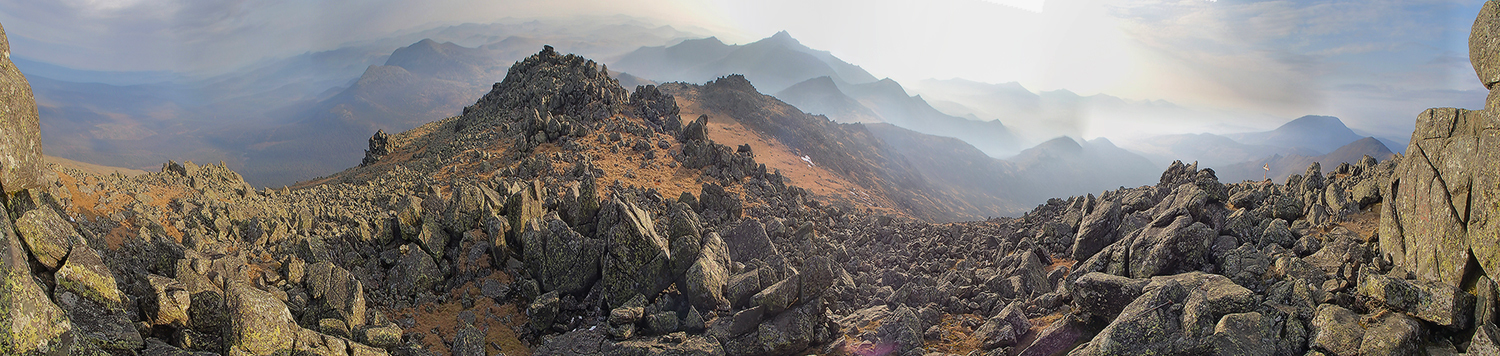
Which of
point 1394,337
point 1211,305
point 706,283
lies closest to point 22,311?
point 706,283

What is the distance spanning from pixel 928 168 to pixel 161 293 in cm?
14227

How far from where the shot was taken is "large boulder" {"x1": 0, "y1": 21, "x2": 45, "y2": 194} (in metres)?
7.41

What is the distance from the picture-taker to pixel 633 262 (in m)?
16.9

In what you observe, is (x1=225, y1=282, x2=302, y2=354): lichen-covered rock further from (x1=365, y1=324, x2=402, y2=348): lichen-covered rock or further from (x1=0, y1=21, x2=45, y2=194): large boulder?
(x1=0, y1=21, x2=45, y2=194): large boulder

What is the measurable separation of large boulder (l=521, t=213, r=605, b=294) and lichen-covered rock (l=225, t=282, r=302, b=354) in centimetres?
747

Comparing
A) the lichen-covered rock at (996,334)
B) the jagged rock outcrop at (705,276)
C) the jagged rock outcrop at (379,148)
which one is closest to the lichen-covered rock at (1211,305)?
the jagged rock outcrop at (705,276)

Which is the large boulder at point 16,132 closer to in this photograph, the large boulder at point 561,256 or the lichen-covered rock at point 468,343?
the lichen-covered rock at point 468,343

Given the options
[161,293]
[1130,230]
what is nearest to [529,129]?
[161,293]

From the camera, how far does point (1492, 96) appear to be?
1080 cm

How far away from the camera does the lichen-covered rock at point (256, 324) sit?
9617 millimetres

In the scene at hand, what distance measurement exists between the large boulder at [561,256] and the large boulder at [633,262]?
0.72m

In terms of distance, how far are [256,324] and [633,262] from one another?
8.88 meters

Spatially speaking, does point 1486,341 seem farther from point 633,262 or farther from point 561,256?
point 561,256

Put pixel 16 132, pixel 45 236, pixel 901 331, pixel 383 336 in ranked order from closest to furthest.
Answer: pixel 16 132
pixel 45 236
pixel 383 336
pixel 901 331
